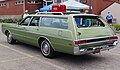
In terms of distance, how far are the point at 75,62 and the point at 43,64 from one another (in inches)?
39.7

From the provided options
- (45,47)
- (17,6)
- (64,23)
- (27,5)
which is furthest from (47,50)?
(17,6)

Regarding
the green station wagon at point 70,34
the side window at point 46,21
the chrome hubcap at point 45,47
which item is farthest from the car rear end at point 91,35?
the chrome hubcap at point 45,47

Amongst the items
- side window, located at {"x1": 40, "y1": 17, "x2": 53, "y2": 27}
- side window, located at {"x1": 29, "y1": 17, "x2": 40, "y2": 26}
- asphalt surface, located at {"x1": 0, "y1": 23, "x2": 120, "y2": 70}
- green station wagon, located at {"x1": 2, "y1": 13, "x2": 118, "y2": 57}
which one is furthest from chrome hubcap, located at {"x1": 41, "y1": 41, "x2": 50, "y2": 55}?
side window, located at {"x1": 29, "y1": 17, "x2": 40, "y2": 26}

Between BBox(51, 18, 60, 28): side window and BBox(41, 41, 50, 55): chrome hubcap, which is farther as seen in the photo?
BBox(41, 41, 50, 55): chrome hubcap

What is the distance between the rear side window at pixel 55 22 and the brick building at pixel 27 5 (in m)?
17.9

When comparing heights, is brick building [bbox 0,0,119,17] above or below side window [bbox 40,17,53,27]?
above

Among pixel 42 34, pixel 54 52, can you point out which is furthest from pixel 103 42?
pixel 42 34

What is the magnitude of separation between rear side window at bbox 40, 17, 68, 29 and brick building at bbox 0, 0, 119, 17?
17.9m

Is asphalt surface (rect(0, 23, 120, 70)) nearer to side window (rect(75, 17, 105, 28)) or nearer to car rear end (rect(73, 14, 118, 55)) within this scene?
car rear end (rect(73, 14, 118, 55))

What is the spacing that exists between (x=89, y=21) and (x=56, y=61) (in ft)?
5.65

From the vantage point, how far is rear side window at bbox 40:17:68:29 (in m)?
6.30

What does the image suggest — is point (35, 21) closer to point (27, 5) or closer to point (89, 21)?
point (89, 21)

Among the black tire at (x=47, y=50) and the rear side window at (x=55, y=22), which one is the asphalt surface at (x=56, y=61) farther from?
the rear side window at (x=55, y=22)

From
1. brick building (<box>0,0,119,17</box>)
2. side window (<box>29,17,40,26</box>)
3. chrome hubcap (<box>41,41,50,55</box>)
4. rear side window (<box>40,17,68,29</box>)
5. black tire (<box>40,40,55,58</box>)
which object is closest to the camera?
rear side window (<box>40,17,68,29</box>)
